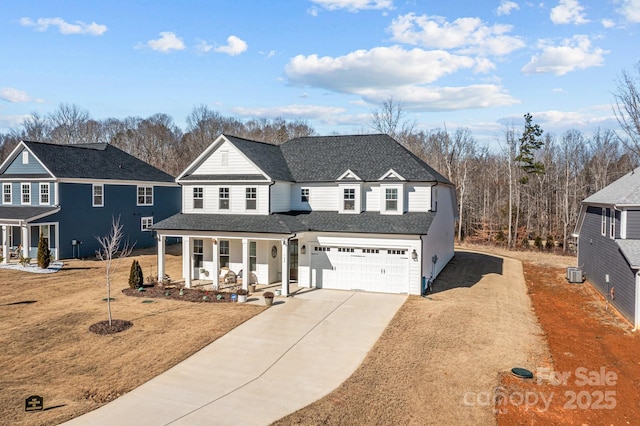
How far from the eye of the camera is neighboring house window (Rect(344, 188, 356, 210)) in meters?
23.7

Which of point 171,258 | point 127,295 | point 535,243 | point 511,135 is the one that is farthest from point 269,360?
point 511,135

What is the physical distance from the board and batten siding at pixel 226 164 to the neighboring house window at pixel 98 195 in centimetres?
1333

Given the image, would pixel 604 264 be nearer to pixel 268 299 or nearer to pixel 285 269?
pixel 285 269

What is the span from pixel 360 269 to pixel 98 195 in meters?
22.5

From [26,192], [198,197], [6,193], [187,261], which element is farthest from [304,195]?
[6,193]

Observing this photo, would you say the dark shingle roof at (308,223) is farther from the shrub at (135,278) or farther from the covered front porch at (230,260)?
the shrub at (135,278)

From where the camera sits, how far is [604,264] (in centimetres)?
2186

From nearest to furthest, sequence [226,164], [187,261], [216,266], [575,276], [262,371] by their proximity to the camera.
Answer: [262,371], [216,266], [187,261], [226,164], [575,276]

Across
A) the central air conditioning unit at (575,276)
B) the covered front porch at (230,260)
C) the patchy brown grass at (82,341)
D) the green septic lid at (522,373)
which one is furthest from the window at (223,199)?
the central air conditioning unit at (575,276)

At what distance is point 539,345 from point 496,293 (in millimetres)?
7334

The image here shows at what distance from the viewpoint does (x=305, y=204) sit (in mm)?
25000

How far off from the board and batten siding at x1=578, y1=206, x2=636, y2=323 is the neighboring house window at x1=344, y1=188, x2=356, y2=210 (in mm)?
12393

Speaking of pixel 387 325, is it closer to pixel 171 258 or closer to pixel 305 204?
pixel 305 204

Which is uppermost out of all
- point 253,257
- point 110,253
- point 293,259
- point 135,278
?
point 110,253
